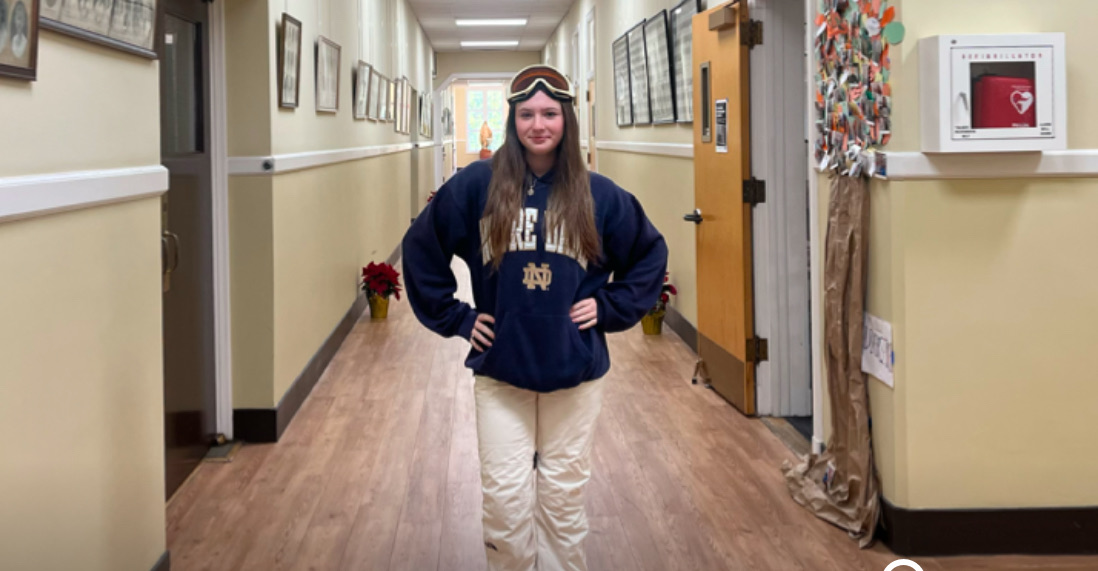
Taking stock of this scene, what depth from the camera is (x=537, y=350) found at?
2516 mm

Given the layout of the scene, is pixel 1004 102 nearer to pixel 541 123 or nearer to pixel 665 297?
pixel 541 123

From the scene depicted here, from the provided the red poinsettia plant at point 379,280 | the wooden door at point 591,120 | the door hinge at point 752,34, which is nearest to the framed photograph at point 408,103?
the wooden door at point 591,120

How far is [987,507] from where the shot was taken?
10.7ft

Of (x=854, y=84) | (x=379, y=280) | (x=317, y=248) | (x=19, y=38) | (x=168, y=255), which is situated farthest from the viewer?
(x=379, y=280)

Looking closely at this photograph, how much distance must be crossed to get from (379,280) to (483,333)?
5629 mm

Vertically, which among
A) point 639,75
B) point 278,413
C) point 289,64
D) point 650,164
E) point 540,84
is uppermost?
point 639,75

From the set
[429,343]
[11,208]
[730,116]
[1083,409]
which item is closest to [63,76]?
[11,208]

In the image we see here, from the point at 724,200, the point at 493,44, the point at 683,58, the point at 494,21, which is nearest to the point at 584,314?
the point at 724,200

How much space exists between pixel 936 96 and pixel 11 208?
231cm

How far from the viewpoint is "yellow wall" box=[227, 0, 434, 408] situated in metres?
4.60

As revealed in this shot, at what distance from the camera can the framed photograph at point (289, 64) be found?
189 inches

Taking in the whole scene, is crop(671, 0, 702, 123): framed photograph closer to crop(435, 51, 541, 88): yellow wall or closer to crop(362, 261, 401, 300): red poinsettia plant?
crop(362, 261, 401, 300): red poinsettia plant

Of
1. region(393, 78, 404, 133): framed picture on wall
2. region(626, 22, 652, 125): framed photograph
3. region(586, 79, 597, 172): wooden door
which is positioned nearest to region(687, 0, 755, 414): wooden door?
region(626, 22, 652, 125): framed photograph

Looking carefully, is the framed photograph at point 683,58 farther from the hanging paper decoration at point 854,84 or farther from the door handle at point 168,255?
the door handle at point 168,255
